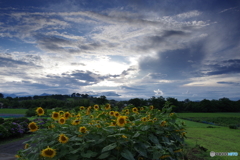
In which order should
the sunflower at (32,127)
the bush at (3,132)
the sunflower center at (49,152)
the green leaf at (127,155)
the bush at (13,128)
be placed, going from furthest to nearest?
the bush at (13,128) < the bush at (3,132) < the sunflower at (32,127) < the sunflower center at (49,152) < the green leaf at (127,155)

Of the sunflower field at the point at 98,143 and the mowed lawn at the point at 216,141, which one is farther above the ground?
the sunflower field at the point at 98,143

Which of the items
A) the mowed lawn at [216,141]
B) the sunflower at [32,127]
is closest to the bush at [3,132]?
the sunflower at [32,127]

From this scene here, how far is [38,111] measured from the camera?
9.25 ft

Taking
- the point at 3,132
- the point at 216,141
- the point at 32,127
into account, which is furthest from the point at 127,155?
the point at 3,132

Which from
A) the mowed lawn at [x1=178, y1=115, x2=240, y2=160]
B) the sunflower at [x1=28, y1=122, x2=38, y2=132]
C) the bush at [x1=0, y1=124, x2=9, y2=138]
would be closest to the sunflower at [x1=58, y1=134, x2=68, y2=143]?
the sunflower at [x1=28, y1=122, x2=38, y2=132]

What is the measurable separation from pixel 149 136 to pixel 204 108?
41906 mm

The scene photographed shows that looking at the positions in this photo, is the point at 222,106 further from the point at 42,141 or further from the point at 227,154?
the point at 42,141

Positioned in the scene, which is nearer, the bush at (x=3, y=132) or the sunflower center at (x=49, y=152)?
the sunflower center at (x=49, y=152)

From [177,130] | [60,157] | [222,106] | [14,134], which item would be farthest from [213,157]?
[222,106]

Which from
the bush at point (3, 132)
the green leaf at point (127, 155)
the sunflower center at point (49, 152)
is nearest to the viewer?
the green leaf at point (127, 155)

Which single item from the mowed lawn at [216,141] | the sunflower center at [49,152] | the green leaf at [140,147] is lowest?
the mowed lawn at [216,141]

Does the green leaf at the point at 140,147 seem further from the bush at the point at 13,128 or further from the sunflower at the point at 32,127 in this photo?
the bush at the point at 13,128

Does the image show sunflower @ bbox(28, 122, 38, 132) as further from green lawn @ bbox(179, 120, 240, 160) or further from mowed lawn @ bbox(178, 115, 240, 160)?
green lawn @ bbox(179, 120, 240, 160)

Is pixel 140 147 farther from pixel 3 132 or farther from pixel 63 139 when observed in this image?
pixel 3 132
